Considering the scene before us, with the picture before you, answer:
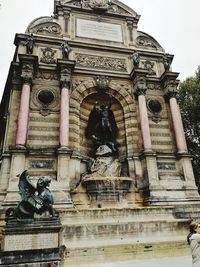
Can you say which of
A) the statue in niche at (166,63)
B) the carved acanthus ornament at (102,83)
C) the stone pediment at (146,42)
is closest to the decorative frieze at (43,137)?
the carved acanthus ornament at (102,83)

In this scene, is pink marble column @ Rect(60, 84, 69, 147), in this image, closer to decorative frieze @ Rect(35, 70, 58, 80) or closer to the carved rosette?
decorative frieze @ Rect(35, 70, 58, 80)

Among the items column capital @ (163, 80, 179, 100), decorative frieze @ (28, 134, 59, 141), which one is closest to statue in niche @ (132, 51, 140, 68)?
column capital @ (163, 80, 179, 100)

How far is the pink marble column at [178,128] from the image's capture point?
1283 centimetres

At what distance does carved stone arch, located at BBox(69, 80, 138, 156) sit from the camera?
41.6ft

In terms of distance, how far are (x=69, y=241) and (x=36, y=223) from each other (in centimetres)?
163

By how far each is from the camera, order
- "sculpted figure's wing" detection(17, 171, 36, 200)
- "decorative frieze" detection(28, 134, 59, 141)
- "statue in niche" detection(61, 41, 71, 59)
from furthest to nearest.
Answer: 1. "statue in niche" detection(61, 41, 71, 59)
2. "decorative frieze" detection(28, 134, 59, 141)
3. "sculpted figure's wing" detection(17, 171, 36, 200)

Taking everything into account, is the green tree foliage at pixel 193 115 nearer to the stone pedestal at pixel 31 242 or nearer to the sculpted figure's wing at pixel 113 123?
the sculpted figure's wing at pixel 113 123

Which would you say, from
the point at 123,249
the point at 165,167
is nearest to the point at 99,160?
the point at 165,167

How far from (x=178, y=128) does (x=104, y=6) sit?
10733mm

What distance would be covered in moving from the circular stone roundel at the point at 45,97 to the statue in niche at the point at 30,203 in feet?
21.3

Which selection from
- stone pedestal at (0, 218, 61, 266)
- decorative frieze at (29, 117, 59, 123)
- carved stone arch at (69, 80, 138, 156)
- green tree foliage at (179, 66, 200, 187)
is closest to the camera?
stone pedestal at (0, 218, 61, 266)

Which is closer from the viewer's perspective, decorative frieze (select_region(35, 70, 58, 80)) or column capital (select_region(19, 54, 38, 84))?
column capital (select_region(19, 54, 38, 84))

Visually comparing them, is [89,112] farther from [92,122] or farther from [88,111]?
[92,122]

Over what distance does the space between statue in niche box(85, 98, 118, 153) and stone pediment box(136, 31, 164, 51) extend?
5983mm
